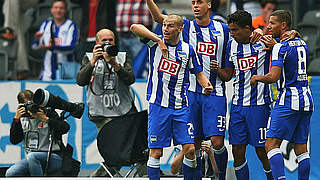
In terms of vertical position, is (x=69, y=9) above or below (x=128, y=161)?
above

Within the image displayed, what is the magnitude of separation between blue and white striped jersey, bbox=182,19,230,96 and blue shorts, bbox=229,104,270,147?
381 mm

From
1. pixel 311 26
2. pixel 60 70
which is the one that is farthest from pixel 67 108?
pixel 311 26

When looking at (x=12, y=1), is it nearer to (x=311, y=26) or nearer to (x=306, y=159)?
(x=311, y=26)

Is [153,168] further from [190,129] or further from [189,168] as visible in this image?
[190,129]

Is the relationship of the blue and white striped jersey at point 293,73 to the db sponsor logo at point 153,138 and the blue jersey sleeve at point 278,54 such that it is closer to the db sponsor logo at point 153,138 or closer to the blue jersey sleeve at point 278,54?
the blue jersey sleeve at point 278,54

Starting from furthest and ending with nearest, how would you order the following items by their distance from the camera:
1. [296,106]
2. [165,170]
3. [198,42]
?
[165,170]
[198,42]
[296,106]

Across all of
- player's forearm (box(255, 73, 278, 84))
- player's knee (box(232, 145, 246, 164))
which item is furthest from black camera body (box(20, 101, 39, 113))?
player's forearm (box(255, 73, 278, 84))

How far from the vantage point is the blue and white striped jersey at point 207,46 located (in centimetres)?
862

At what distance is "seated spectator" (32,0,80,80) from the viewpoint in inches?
480

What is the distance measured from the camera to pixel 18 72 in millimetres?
12398

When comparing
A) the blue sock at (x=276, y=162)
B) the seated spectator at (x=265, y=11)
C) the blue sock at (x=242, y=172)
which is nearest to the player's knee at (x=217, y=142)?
the blue sock at (x=242, y=172)

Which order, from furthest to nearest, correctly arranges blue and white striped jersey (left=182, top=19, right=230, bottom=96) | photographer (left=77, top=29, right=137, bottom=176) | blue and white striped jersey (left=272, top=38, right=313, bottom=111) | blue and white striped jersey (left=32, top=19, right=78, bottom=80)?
blue and white striped jersey (left=32, top=19, right=78, bottom=80)
photographer (left=77, top=29, right=137, bottom=176)
blue and white striped jersey (left=182, top=19, right=230, bottom=96)
blue and white striped jersey (left=272, top=38, right=313, bottom=111)

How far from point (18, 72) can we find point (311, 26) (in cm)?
502

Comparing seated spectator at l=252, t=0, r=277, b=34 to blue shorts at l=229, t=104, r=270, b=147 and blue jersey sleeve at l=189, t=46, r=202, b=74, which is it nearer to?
blue shorts at l=229, t=104, r=270, b=147
